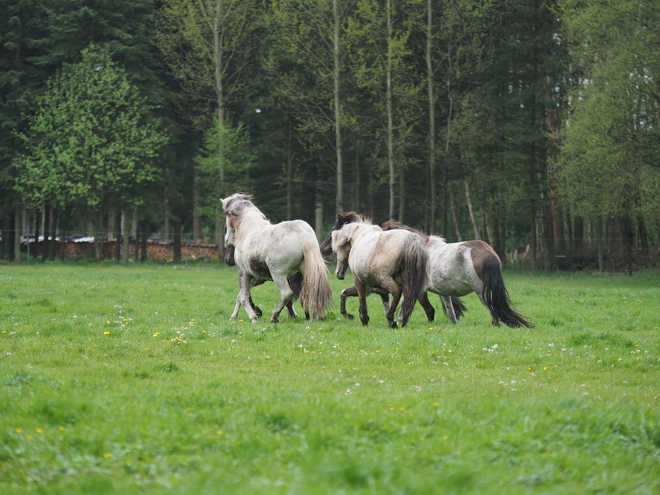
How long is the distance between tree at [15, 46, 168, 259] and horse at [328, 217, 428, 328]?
30.3 metres

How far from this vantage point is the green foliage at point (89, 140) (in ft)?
139

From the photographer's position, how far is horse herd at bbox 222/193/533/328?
13.5 meters

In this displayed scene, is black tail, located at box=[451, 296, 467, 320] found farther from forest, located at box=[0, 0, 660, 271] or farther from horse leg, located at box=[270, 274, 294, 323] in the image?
forest, located at box=[0, 0, 660, 271]

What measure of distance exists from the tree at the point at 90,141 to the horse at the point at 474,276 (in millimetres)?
31315

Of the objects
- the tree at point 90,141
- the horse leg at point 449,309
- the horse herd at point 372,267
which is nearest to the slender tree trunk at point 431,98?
the tree at point 90,141

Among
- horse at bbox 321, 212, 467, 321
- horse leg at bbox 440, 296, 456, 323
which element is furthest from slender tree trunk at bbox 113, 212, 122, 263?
horse leg at bbox 440, 296, 456, 323

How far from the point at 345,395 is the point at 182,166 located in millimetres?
42326

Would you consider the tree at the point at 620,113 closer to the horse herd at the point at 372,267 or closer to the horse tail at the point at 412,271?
the horse herd at the point at 372,267

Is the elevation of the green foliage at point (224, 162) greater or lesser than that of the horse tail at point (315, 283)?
greater

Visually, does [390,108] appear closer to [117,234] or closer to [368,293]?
[117,234]

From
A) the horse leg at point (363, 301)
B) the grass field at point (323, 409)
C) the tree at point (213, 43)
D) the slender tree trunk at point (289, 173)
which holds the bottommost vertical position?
the grass field at point (323, 409)

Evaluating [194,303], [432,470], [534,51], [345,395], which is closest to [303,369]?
[345,395]

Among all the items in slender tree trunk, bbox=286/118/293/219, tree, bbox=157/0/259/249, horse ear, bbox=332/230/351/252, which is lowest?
horse ear, bbox=332/230/351/252

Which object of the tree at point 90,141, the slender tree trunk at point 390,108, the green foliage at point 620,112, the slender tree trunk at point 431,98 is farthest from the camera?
the tree at point 90,141
